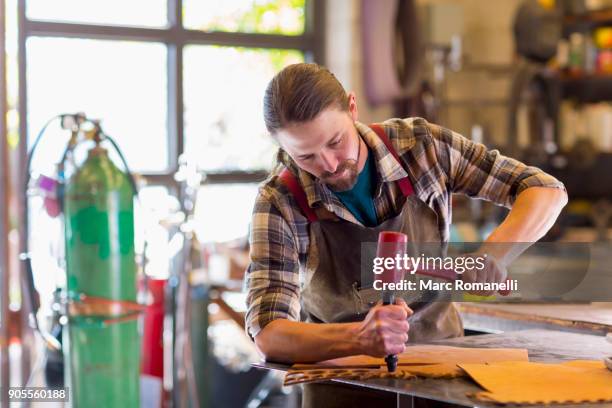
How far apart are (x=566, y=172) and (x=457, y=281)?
15.6 feet

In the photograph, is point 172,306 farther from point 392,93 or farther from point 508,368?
point 392,93

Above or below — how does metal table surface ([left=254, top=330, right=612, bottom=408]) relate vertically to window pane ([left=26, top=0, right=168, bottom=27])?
below

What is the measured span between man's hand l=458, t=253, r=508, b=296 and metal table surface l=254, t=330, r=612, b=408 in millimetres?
185

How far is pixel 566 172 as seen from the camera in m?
6.51

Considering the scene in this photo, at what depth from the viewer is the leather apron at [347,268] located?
2271 mm

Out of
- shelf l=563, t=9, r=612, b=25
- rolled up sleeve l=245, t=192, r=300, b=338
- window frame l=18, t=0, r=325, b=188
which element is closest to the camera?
rolled up sleeve l=245, t=192, r=300, b=338

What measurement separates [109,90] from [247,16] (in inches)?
40.9

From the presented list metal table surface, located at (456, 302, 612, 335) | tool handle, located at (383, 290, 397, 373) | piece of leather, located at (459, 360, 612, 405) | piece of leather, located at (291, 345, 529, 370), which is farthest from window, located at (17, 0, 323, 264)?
piece of leather, located at (459, 360, 612, 405)

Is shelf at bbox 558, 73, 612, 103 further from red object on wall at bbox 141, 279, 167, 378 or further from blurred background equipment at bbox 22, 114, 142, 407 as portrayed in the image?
blurred background equipment at bbox 22, 114, 142, 407

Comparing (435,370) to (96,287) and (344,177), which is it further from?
(96,287)

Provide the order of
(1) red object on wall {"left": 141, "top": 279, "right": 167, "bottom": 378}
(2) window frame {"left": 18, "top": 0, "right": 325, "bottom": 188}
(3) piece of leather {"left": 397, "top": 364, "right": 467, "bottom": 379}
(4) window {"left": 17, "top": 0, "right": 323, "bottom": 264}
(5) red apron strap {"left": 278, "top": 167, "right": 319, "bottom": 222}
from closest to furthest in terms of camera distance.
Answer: (3) piece of leather {"left": 397, "top": 364, "right": 467, "bottom": 379} → (5) red apron strap {"left": 278, "top": 167, "right": 319, "bottom": 222} → (1) red object on wall {"left": 141, "top": 279, "right": 167, "bottom": 378} → (2) window frame {"left": 18, "top": 0, "right": 325, "bottom": 188} → (4) window {"left": 17, "top": 0, "right": 323, "bottom": 264}

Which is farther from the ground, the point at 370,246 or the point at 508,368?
the point at 370,246

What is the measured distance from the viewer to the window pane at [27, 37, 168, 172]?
205 inches

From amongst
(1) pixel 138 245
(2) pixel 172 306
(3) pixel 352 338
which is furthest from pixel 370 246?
(2) pixel 172 306
